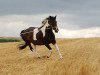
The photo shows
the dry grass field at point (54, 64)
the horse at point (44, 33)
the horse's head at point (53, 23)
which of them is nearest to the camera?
the dry grass field at point (54, 64)

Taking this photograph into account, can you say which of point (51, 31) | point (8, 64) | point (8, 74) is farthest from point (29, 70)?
point (51, 31)

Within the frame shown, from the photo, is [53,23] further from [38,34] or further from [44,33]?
[38,34]

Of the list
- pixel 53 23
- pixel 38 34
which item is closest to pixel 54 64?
pixel 53 23

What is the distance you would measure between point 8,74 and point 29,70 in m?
0.95

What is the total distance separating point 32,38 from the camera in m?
24.2

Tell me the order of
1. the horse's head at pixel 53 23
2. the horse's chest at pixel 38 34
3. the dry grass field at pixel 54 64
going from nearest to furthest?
the dry grass field at pixel 54 64, the horse's head at pixel 53 23, the horse's chest at pixel 38 34

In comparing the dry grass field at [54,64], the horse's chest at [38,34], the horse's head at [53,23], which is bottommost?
the dry grass field at [54,64]

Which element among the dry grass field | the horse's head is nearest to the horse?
the horse's head

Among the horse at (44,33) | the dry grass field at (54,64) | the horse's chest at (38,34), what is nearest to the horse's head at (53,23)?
the horse at (44,33)

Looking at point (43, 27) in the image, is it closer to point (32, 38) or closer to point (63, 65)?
point (32, 38)

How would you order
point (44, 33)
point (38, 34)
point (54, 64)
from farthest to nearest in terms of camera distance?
point (38, 34), point (44, 33), point (54, 64)

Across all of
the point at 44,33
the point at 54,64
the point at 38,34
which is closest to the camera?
the point at 54,64

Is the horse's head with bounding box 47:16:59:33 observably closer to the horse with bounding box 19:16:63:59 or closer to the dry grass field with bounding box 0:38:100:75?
the horse with bounding box 19:16:63:59

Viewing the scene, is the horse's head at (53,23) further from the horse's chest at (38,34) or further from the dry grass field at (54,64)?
the dry grass field at (54,64)
